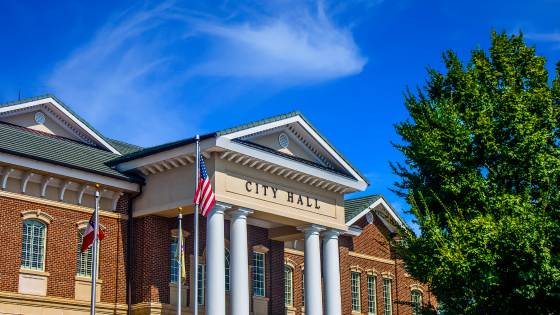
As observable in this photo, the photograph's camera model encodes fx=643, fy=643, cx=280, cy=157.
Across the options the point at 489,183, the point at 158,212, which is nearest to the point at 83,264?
the point at 158,212

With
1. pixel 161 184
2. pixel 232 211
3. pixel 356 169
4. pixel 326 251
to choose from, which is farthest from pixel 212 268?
pixel 356 169

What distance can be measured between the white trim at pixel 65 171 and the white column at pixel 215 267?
3.73 m

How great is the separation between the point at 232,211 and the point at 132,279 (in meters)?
4.53

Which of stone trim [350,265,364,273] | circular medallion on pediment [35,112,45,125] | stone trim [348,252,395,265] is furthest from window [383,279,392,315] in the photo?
circular medallion on pediment [35,112,45,125]

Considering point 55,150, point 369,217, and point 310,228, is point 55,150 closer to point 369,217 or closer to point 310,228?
point 310,228

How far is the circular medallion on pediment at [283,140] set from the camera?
26603 mm

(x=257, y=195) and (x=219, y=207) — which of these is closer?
(x=219, y=207)

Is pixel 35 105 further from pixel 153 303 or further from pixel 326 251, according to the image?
pixel 326 251

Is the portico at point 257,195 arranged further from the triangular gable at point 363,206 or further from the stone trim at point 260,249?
the triangular gable at point 363,206

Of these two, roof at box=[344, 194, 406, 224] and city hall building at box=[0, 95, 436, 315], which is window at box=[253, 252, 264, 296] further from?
roof at box=[344, 194, 406, 224]

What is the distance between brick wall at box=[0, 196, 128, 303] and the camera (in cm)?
2109

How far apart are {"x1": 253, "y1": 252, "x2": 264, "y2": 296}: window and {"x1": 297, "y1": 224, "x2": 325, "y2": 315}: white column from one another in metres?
2.87

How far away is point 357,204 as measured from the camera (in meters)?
35.3

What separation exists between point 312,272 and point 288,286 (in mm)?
4661
